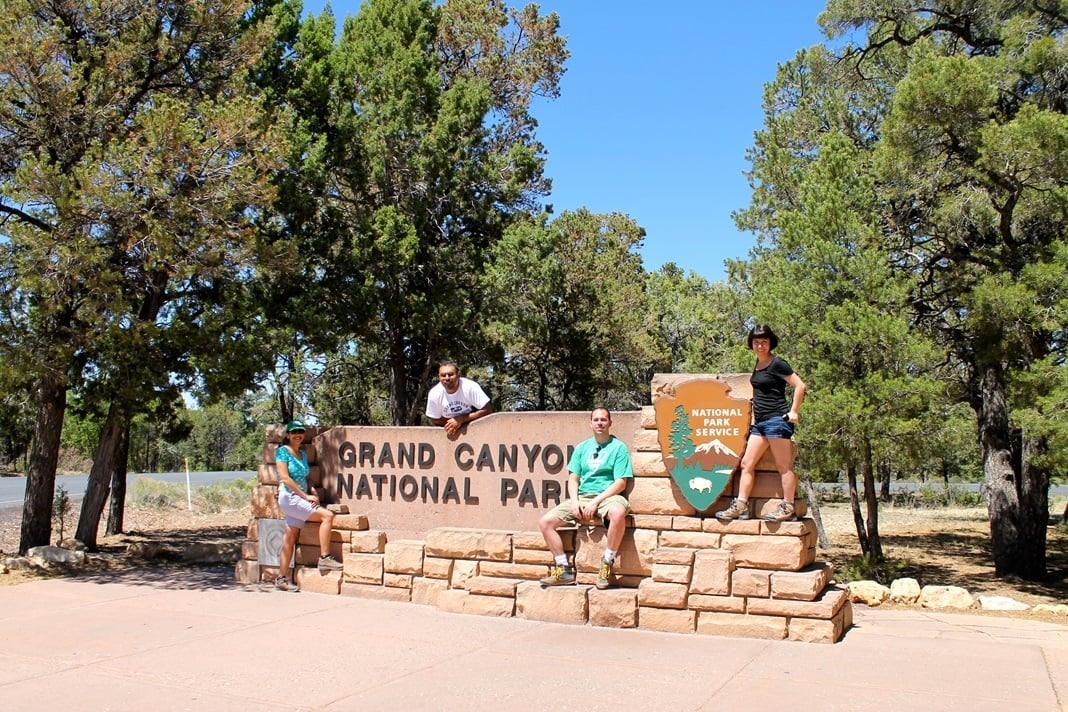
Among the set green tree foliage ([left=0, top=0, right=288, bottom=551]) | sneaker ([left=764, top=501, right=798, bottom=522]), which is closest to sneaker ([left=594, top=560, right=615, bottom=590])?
sneaker ([left=764, top=501, right=798, bottom=522])

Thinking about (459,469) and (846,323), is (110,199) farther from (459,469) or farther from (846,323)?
(846,323)

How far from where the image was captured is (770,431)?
7340mm

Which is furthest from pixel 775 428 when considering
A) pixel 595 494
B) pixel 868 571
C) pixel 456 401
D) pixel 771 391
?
pixel 868 571

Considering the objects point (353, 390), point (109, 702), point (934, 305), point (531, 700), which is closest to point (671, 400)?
point (531, 700)

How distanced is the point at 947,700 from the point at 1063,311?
9669mm

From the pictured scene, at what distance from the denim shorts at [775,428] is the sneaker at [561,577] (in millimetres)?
1984

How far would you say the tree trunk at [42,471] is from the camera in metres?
12.4

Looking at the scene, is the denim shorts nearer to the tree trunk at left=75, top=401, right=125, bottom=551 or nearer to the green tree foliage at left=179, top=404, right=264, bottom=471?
the tree trunk at left=75, top=401, right=125, bottom=551

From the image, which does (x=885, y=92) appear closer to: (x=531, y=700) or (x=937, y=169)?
(x=937, y=169)

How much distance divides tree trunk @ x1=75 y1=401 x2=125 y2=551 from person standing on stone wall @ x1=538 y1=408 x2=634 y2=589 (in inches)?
319

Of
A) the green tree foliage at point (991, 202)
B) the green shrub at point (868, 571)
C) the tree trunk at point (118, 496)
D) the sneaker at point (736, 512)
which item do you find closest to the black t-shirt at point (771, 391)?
the sneaker at point (736, 512)

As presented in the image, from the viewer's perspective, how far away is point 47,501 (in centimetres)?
1259

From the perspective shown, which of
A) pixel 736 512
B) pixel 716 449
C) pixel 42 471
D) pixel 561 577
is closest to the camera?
Result: pixel 736 512

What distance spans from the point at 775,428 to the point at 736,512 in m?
0.75
